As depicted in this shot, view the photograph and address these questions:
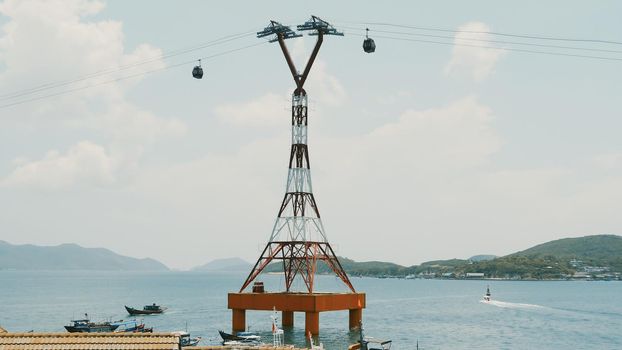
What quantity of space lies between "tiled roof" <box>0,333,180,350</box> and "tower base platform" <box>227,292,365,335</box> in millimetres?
35453

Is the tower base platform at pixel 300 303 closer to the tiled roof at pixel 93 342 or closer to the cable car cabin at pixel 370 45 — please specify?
the cable car cabin at pixel 370 45

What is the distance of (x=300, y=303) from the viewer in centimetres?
7069

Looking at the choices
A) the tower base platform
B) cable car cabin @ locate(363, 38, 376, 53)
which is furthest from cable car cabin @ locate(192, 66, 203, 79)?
the tower base platform

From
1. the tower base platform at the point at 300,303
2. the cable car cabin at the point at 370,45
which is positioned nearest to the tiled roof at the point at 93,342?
the cable car cabin at the point at 370,45

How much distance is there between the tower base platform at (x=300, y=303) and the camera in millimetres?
70562

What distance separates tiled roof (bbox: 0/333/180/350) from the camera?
35.1m

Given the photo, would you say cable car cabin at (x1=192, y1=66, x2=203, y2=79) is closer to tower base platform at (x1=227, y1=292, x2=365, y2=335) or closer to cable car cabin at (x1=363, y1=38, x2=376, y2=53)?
cable car cabin at (x1=363, y1=38, x2=376, y2=53)

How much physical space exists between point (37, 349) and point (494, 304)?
154 m

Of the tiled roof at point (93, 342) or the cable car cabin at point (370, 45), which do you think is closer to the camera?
the tiled roof at point (93, 342)

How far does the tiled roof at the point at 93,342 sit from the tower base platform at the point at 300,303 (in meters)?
35.5

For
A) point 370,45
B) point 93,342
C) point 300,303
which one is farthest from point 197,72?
point 93,342

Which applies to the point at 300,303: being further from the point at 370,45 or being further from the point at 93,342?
the point at 93,342

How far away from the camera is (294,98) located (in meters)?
79.8

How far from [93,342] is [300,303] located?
36.8m
